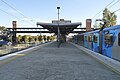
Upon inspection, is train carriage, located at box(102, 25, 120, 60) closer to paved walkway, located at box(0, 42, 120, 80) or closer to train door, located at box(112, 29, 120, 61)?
train door, located at box(112, 29, 120, 61)

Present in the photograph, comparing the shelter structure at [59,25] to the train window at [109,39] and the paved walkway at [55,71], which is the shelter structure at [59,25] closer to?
the train window at [109,39]

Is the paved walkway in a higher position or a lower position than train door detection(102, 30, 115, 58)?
lower

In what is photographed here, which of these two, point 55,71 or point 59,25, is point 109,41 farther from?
point 59,25

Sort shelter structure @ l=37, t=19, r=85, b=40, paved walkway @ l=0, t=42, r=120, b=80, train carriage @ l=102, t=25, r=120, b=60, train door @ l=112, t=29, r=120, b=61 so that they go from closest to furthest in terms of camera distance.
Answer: paved walkway @ l=0, t=42, r=120, b=80, train door @ l=112, t=29, r=120, b=61, train carriage @ l=102, t=25, r=120, b=60, shelter structure @ l=37, t=19, r=85, b=40

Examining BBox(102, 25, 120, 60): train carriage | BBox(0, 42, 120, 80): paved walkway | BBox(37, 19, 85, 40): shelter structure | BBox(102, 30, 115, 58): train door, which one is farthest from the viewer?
BBox(37, 19, 85, 40): shelter structure

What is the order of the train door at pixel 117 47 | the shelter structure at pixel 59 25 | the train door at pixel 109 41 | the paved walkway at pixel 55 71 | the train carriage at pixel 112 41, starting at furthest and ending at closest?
the shelter structure at pixel 59 25
the train door at pixel 109 41
the train carriage at pixel 112 41
the train door at pixel 117 47
the paved walkway at pixel 55 71

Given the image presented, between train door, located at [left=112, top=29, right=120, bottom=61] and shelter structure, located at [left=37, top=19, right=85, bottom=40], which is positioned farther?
shelter structure, located at [left=37, top=19, right=85, bottom=40]

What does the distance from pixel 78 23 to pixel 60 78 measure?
61.7m

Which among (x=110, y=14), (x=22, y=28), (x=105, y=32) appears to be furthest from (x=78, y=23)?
(x=22, y=28)

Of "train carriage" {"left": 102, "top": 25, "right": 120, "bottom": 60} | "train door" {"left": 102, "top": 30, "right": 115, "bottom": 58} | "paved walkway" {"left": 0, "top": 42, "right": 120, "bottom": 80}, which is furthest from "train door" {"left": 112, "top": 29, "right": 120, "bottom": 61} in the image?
"paved walkway" {"left": 0, "top": 42, "right": 120, "bottom": 80}

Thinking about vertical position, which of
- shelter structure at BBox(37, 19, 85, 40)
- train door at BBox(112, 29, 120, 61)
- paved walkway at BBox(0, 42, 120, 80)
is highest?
shelter structure at BBox(37, 19, 85, 40)

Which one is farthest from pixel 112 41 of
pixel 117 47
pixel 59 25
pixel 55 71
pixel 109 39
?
pixel 59 25

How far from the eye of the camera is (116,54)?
48.9ft

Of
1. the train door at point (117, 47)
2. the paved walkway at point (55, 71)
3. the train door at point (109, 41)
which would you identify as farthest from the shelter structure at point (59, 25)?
the paved walkway at point (55, 71)
